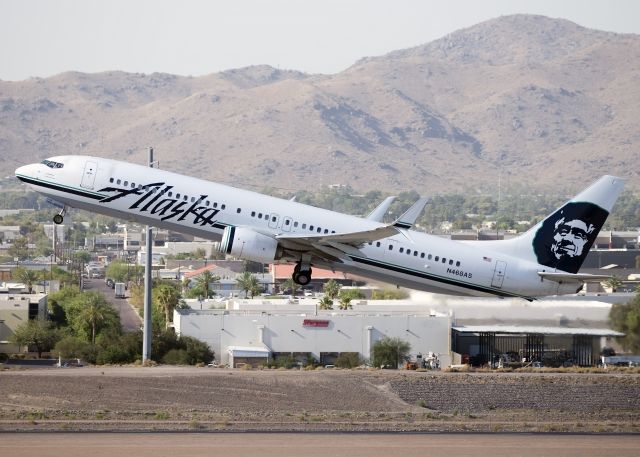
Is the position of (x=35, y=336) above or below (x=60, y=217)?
below

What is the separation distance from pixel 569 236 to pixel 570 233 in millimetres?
204

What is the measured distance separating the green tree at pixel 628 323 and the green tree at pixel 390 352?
17593 mm

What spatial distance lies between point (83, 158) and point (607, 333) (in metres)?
38.2

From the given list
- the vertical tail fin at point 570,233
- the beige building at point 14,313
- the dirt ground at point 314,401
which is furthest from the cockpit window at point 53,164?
the beige building at point 14,313

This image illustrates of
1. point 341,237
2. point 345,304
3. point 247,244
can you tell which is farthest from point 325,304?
point 341,237

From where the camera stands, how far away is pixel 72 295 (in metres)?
162

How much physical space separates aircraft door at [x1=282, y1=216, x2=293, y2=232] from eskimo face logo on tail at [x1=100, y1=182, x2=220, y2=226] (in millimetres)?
3656

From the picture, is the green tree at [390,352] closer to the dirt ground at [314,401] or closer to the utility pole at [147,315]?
the dirt ground at [314,401]

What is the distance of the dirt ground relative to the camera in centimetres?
7125

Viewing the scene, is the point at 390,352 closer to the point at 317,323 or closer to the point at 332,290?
the point at 317,323

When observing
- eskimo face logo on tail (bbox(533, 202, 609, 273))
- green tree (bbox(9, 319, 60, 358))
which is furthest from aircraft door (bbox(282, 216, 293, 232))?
green tree (bbox(9, 319, 60, 358))

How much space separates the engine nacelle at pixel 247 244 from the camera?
71.7m

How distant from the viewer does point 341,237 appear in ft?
235

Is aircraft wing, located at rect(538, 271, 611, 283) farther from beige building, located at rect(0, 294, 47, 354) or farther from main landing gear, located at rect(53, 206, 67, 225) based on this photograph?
beige building, located at rect(0, 294, 47, 354)
